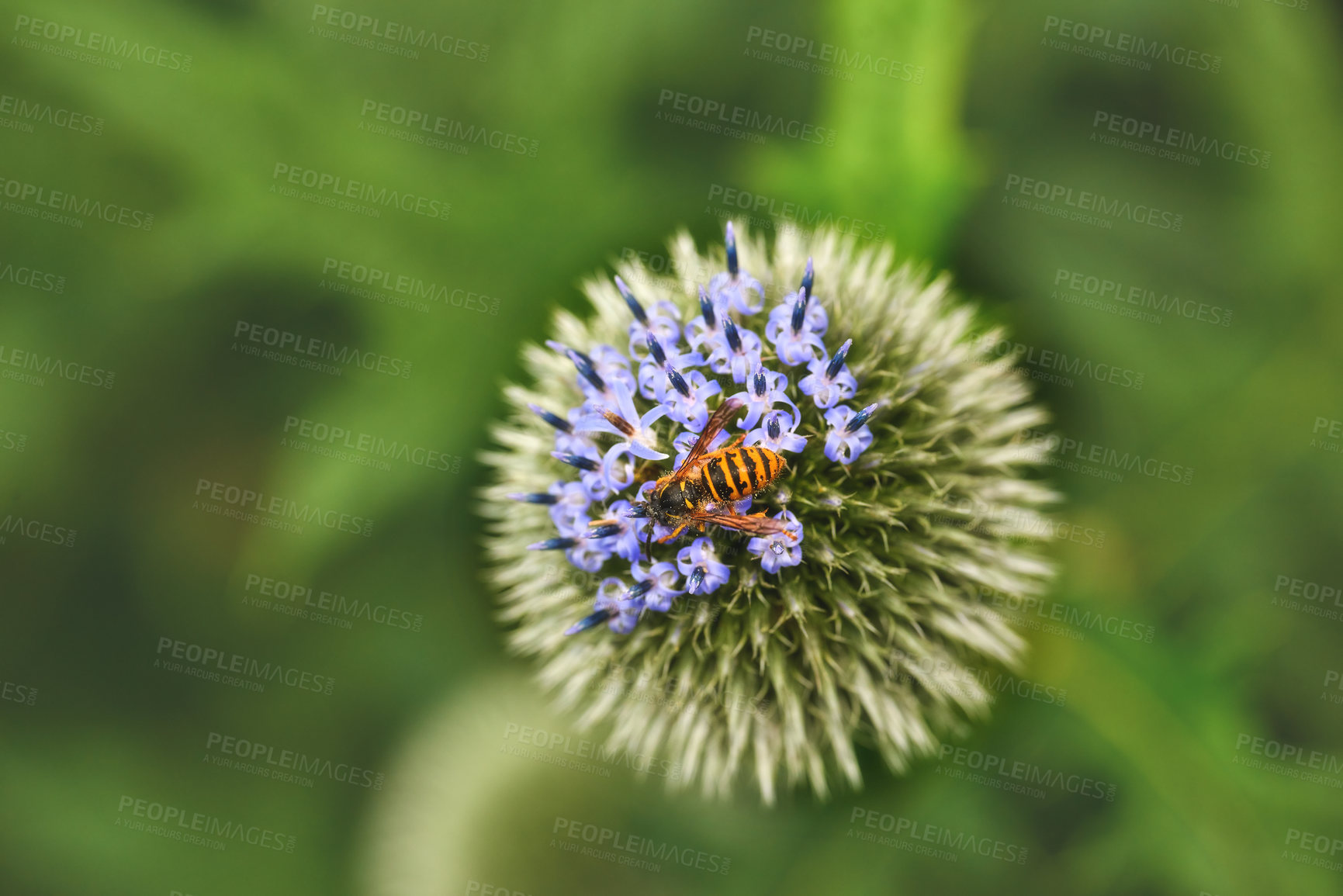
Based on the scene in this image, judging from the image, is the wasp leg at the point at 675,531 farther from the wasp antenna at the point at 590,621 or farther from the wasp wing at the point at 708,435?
the wasp antenna at the point at 590,621

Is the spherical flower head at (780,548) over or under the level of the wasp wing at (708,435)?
under

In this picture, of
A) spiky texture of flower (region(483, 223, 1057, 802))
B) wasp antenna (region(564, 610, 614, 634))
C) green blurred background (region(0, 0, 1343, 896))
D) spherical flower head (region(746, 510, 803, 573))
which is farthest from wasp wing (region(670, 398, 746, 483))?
green blurred background (region(0, 0, 1343, 896))

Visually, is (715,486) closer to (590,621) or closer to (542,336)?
(590,621)

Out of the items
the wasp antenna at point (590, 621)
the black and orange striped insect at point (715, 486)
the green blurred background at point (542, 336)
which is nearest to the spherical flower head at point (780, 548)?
the black and orange striped insect at point (715, 486)

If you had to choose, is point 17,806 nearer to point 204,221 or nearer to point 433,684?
point 433,684

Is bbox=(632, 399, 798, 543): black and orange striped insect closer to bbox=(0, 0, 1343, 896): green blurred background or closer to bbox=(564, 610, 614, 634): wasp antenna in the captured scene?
bbox=(564, 610, 614, 634): wasp antenna

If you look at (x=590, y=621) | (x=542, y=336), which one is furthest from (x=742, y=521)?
(x=542, y=336)
